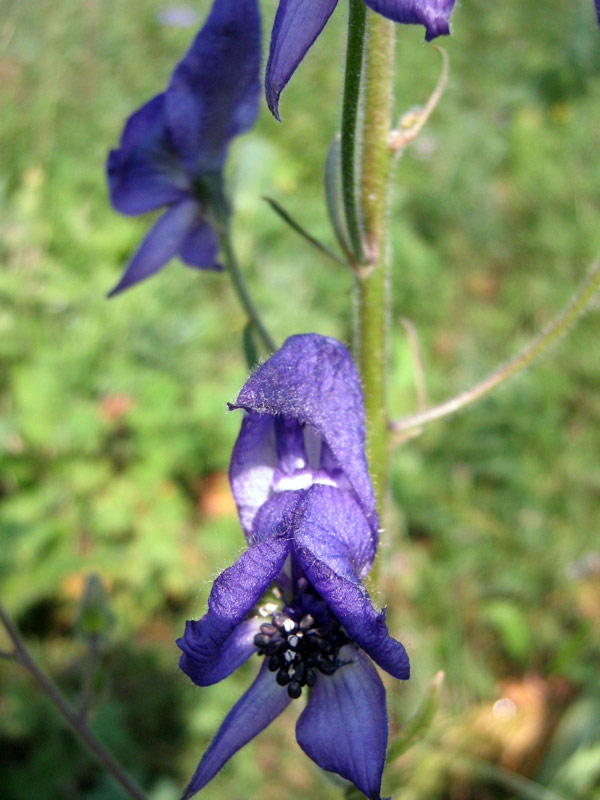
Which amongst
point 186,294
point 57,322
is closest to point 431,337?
point 186,294

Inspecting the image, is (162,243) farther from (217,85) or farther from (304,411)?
(304,411)

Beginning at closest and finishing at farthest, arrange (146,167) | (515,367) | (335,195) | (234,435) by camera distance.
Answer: (335,195) < (515,367) < (146,167) < (234,435)

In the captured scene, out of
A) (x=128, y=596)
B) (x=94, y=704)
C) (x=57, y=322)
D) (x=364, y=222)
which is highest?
(x=364, y=222)

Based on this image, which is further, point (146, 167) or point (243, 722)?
point (146, 167)

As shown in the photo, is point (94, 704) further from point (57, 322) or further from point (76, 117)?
point (76, 117)

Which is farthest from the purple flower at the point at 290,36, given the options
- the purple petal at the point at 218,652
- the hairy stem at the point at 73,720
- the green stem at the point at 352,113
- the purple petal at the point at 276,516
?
the hairy stem at the point at 73,720

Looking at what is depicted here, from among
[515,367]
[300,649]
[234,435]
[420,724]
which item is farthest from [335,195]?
[234,435]
